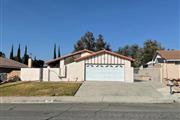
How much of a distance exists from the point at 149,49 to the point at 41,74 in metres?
48.0

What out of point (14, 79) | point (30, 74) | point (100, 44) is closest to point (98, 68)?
point (30, 74)

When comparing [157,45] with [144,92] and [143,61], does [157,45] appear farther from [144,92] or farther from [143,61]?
[144,92]

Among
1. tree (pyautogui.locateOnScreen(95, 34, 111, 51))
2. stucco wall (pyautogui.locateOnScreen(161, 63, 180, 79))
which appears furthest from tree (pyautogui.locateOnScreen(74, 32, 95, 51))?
stucco wall (pyautogui.locateOnScreen(161, 63, 180, 79))

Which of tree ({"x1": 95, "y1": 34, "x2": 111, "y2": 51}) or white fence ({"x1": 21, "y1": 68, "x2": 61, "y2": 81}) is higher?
tree ({"x1": 95, "y1": 34, "x2": 111, "y2": 51})

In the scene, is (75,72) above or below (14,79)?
above

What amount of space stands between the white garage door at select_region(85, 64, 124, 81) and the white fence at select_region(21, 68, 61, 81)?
144 inches

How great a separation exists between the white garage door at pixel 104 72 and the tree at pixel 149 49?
40.6 meters

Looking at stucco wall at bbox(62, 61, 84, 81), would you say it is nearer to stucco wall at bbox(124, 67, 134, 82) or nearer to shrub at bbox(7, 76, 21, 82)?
stucco wall at bbox(124, 67, 134, 82)

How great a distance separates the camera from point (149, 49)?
78000mm

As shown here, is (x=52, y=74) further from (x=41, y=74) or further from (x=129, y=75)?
(x=129, y=75)

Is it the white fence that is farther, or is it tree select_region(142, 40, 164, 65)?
tree select_region(142, 40, 164, 65)

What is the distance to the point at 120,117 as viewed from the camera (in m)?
11.4

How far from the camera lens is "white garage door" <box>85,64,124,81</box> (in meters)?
34.6

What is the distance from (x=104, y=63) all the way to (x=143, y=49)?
1865 inches
